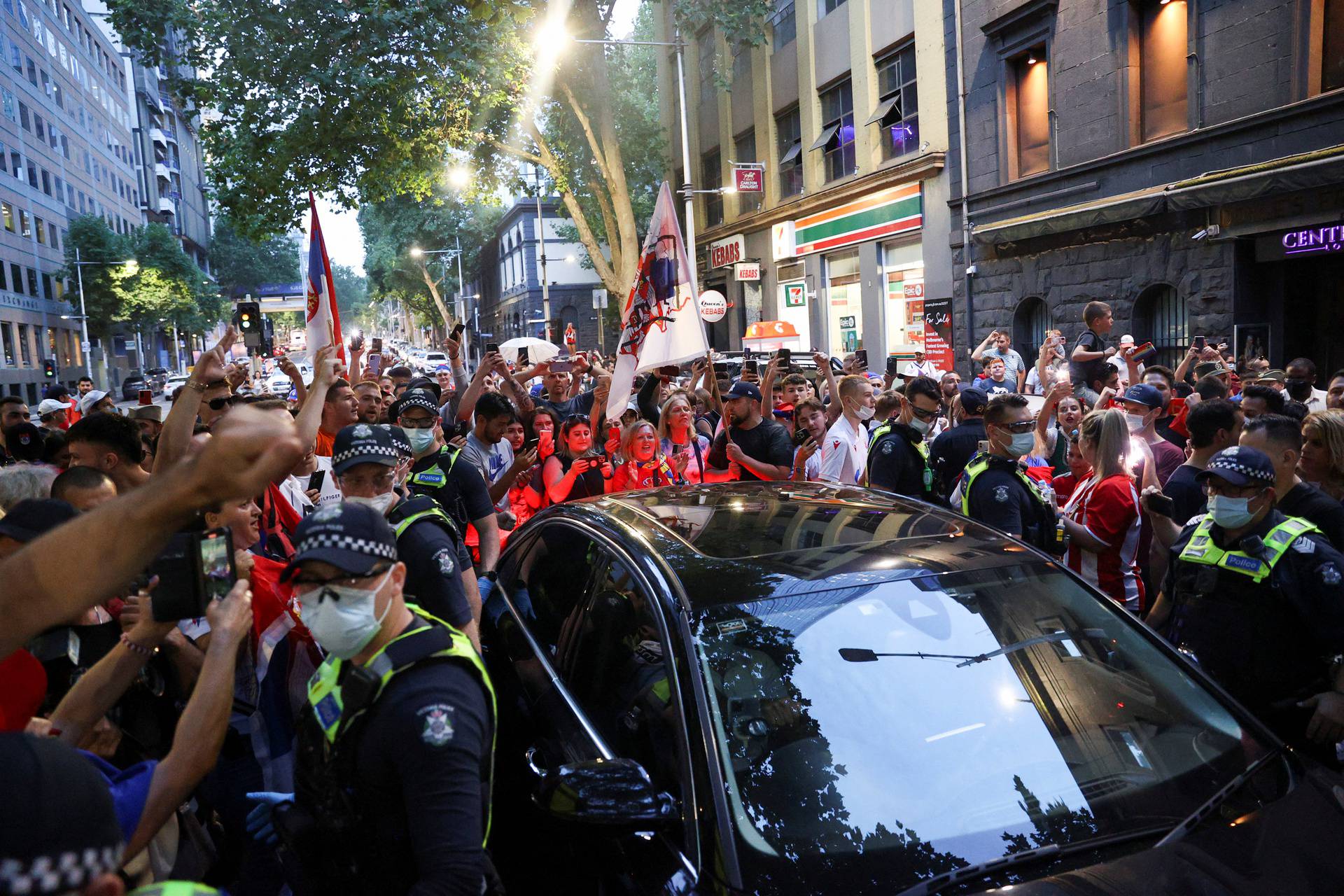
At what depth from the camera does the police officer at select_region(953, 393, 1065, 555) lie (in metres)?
4.68

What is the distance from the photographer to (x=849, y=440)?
6895 mm

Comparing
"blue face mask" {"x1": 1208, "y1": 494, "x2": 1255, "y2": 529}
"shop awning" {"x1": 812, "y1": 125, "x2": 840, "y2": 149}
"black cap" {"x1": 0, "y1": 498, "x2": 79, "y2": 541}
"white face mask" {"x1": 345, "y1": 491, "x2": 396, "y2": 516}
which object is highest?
"shop awning" {"x1": 812, "y1": 125, "x2": 840, "y2": 149}

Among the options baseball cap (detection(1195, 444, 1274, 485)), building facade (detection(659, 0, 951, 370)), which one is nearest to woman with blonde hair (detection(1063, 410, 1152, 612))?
baseball cap (detection(1195, 444, 1274, 485))

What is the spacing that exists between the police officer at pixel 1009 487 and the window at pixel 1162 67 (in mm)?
11570

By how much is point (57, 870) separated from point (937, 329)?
Answer: 1962cm

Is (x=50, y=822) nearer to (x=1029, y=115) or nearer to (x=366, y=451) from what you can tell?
(x=366, y=451)

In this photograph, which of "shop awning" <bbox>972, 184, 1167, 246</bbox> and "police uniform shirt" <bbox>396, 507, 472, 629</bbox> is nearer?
"police uniform shirt" <bbox>396, 507, 472, 629</bbox>

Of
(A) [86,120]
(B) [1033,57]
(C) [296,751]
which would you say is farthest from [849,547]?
(A) [86,120]

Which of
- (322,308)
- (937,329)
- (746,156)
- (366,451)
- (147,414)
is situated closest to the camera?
(366,451)

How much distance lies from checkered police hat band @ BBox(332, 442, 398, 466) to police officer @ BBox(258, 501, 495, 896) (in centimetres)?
133

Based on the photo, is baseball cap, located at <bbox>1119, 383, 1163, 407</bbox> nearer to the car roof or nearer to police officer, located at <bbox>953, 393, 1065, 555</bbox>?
police officer, located at <bbox>953, 393, 1065, 555</bbox>

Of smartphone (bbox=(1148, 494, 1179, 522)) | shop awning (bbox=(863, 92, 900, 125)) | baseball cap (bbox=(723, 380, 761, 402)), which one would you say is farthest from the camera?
shop awning (bbox=(863, 92, 900, 125))

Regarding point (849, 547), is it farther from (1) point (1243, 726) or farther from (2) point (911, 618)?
(1) point (1243, 726)

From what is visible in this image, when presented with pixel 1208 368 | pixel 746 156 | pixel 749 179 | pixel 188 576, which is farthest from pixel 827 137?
pixel 188 576
